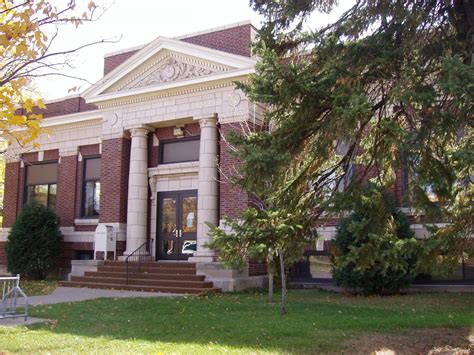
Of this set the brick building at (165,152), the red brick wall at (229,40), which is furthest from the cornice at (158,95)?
the red brick wall at (229,40)

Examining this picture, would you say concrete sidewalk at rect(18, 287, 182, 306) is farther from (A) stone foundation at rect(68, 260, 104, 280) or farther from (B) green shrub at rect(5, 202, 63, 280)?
(B) green shrub at rect(5, 202, 63, 280)

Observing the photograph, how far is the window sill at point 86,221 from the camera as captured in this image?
20591 millimetres

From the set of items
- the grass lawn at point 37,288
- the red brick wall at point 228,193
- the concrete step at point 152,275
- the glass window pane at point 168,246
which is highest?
the red brick wall at point 228,193

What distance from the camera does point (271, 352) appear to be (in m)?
7.15

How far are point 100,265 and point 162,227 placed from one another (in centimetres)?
252

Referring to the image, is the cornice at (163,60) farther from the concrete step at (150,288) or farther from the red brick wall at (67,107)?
the concrete step at (150,288)

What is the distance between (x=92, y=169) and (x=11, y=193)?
4.75 m

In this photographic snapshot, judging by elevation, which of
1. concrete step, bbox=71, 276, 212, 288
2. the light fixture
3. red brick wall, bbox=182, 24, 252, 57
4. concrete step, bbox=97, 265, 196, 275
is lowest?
concrete step, bbox=71, 276, 212, 288

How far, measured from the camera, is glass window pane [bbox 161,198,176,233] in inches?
739

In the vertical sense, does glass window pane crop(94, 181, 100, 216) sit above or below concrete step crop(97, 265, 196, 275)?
above

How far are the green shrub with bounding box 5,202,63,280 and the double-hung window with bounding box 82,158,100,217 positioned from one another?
161 centimetres

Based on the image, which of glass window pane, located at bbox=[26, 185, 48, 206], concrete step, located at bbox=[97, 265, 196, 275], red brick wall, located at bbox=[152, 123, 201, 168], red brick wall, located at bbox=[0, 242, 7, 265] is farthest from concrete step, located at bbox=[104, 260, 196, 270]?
red brick wall, located at bbox=[0, 242, 7, 265]

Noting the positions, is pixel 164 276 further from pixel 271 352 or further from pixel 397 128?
pixel 397 128

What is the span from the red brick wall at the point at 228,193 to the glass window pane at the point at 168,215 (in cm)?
274
